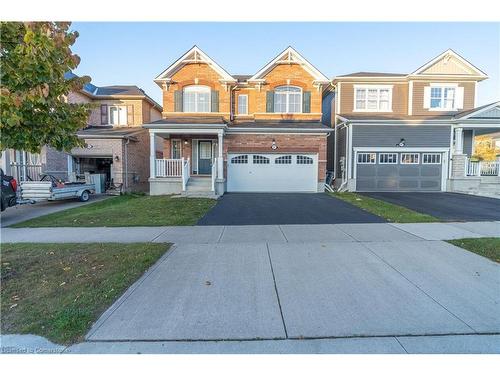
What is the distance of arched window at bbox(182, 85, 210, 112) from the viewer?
16.8m

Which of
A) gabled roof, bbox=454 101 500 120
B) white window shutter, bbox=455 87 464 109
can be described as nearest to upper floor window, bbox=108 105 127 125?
gabled roof, bbox=454 101 500 120

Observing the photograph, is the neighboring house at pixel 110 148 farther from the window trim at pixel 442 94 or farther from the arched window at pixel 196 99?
the window trim at pixel 442 94

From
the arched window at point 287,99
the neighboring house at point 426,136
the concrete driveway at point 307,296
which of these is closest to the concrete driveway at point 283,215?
the concrete driveway at point 307,296

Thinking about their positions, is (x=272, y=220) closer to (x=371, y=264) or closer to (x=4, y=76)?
(x=371, y=264)

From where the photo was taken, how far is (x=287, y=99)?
17.1 meters

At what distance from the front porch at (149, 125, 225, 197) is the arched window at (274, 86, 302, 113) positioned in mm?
4840

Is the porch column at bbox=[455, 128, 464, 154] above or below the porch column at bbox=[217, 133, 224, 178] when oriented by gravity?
above

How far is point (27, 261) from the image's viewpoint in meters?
4.62

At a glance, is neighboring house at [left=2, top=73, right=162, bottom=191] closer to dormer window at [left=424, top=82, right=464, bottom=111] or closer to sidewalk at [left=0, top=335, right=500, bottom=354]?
sidewalk at [left=0, top=335, right=500, bottom=354]

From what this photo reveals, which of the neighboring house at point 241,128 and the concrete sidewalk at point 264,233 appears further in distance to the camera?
the neighboring house at point 241,128

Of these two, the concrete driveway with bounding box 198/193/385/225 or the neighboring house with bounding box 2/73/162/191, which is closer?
the concrete driveway with bounding box 198/193/385/225

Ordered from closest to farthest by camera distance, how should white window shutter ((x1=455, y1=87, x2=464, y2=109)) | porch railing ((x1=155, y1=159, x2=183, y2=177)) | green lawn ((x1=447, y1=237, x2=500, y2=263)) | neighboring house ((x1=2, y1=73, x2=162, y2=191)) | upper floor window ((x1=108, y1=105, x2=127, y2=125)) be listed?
green lawn ((x1=447, y1=237, x2=500, y2=263)) → porch railing ((x1=155, y1=159, x2=183, y2=177)) → neighboring house ((x1=2, y1=73, x2=162, y2=191)) → white window shutter ((x1=455, y1=87, x2=464, y2=109)) → upper floor window ((x1=108, y1=105, x2=127, y2=125))

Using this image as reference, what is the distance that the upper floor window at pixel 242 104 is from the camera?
17.4m

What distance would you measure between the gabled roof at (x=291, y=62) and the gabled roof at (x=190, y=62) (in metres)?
1.81
